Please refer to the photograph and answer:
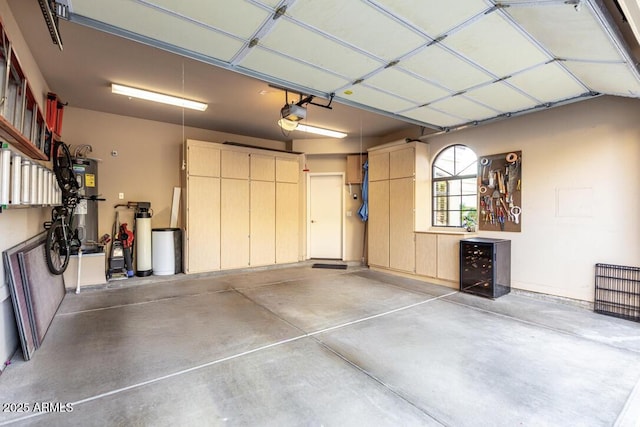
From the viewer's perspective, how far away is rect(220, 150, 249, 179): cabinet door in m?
6.08

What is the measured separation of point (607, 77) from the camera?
9.71 ft

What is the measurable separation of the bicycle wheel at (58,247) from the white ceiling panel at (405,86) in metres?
4.41

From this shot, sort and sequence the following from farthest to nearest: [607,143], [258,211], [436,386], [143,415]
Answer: [258,211], [607,143], [436,386], [143,415]

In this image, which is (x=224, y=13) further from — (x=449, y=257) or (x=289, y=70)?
(x=449, y=257)

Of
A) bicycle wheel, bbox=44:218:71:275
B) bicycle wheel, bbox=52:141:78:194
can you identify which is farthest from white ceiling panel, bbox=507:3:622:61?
bicycle wheel, bbox=52:141:78:194

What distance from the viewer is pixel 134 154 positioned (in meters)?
5.72

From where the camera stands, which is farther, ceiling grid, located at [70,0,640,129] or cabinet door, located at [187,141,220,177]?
cabinet door, located at [187,141,220,177]

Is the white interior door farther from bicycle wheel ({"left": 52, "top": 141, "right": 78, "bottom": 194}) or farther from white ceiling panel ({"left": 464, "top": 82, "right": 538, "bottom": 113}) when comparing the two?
bicycle wheel ({"left": 52, "top": 141, "right": 78, "bottom": 194})

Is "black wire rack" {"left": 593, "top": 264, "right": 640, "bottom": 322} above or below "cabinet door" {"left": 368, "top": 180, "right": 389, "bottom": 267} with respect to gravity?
below

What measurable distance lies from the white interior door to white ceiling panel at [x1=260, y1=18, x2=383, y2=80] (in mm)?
4531

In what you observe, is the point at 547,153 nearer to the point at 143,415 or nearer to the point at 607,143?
the point at 607,143

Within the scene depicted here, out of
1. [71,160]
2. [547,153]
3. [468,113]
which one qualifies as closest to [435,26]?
[468,113]

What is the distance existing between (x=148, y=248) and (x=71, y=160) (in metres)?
1.86

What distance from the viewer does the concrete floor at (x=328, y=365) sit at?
1.91 m
